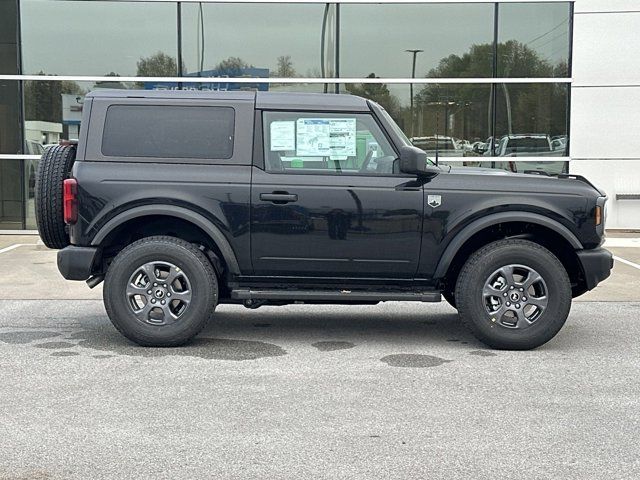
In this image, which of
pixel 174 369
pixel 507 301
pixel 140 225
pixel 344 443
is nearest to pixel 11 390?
pixel 174 369

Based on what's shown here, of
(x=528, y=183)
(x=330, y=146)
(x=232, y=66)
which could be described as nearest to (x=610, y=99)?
(x=232, y=66)

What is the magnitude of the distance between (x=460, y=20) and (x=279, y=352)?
36.5ft

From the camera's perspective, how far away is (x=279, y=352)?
20.0 ft

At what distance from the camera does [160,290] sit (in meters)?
6.08

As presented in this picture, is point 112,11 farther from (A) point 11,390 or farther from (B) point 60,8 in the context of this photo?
(A) point 11,390

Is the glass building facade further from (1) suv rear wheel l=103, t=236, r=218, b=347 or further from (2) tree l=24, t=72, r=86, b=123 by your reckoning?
(1) suv rear wheel l=103, t=236, r=218, b=347

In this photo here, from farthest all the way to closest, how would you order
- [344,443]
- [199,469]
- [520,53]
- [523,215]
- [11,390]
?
[520,53] → [523,215] → [11,390] → [344,443] → [199,469]

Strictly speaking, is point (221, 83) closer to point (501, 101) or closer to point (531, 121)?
point (501, 101)

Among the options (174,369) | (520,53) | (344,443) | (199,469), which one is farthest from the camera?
(520,53)

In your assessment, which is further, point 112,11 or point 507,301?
point 112,11

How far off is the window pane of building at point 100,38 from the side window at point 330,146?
9.99 meters

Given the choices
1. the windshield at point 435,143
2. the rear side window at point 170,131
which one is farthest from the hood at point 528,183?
the windshield at point 435,143

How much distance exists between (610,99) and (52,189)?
12.1 m

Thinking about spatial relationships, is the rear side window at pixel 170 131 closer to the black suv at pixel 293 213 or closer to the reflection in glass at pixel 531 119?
the black suv at pixel 293 213
